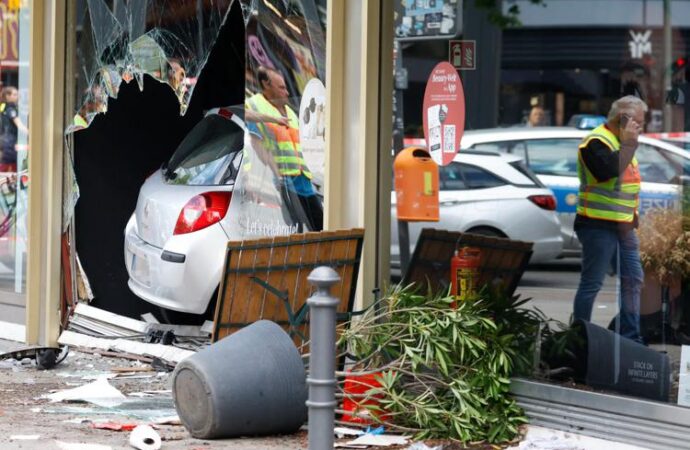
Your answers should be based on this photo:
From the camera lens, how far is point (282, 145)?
871cm

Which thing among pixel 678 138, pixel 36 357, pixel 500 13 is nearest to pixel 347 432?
pixel 678 138

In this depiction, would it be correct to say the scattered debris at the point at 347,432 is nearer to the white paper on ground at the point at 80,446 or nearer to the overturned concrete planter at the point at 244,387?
the overturned concrete planter at the point at 244,387

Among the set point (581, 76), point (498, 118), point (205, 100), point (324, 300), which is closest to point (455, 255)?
point (498, 118)

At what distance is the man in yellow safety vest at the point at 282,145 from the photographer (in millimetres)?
8531

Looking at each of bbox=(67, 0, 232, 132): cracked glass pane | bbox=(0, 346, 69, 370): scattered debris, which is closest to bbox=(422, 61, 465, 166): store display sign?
bbox=(67, 0, 232, 132): cracked glass pane

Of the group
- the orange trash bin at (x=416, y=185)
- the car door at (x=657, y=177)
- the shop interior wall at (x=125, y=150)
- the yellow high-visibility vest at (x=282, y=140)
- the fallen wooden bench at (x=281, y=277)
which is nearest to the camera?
the car door at (x=657, y=177)

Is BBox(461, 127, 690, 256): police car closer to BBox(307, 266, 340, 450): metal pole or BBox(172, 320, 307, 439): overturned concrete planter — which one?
BBox(172, 320, 307, 439): overturned concrete planter

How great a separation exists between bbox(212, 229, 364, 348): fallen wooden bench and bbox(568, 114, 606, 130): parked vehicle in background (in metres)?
1.39

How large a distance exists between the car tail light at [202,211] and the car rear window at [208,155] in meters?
0.16

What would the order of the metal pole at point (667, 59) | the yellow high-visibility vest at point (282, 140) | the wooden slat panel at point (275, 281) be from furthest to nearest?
the yellow high-visibility vest at point (282, 140) → the wooden slat panel at point (275, 281) → the metal pole at point (667, 59)

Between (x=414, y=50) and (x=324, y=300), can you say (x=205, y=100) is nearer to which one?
(x=414, y=50)

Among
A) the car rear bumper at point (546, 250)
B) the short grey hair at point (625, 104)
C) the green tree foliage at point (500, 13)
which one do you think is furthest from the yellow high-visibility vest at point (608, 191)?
the green tree foliage at point (500, 13)

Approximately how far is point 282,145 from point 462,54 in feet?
5.16

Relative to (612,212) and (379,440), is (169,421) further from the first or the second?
(612,212)
